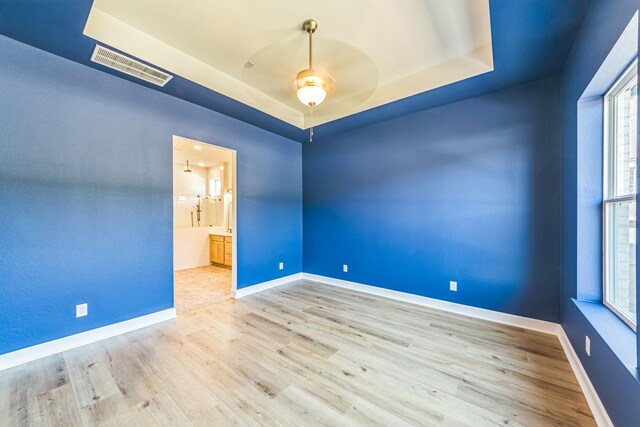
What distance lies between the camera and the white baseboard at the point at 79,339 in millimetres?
1982

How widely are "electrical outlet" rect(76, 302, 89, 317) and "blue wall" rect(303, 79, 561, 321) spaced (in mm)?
3239

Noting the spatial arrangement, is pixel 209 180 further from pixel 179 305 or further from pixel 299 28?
pixel 299 28

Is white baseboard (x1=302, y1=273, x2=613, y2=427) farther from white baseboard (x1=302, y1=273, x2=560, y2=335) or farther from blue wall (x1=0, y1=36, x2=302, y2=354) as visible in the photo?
blue wall (x1=0, y1=36, x2=302, y2=354)

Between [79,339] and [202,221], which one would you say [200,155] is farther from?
[79,339]

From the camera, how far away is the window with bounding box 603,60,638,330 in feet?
5.14

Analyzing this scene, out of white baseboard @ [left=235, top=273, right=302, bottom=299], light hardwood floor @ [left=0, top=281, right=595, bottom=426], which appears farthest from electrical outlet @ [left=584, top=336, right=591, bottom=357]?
white baseboard @ [left=235, top=273, right=302, bottom=299]

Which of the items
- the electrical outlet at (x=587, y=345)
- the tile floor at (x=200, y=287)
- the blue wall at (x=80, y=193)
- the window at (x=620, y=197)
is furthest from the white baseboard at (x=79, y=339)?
the window at (x=620, y=197)

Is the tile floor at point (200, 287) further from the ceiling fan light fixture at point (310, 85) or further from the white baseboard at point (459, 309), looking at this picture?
the ceiling fan light fixture at point (310, 85)

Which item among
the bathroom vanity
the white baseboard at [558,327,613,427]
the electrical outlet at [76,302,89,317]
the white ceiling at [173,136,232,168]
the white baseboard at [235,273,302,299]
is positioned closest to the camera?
the white baseboard at [558,327,613,427]

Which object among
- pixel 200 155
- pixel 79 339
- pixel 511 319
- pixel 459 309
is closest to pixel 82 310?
pixel 79 339

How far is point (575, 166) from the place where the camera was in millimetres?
2016

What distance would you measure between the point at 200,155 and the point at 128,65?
3185 mm

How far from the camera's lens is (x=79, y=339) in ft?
7.48

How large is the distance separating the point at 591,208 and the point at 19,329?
489 centimetres
